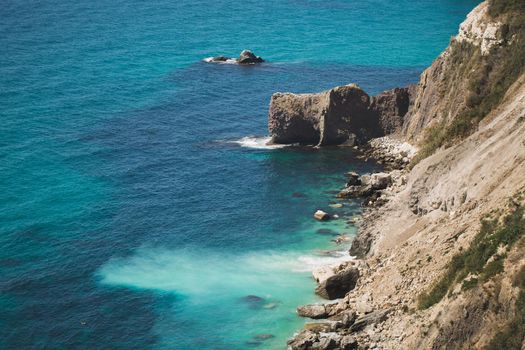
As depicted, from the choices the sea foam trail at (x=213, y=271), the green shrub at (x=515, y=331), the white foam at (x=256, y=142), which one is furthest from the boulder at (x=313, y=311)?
the white foam at (x=256, y=142)

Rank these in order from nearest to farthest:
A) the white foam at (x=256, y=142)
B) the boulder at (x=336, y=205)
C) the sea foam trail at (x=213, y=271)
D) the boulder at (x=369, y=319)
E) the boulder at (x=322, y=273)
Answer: the boulder at (x=369, y=319)
the boulder at (x=322, y=273)
the sea foam trail at (x=213, y=271)
the boulder at (x=336, y=205)
the white foam at (x=256, y=142)

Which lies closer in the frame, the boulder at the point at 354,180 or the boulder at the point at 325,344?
the boulder at the point at 325,344

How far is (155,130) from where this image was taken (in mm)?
162000

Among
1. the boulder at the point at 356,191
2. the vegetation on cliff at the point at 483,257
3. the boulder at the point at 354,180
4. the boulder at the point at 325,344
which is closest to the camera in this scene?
the vegetation on cliff at the point at 483,257

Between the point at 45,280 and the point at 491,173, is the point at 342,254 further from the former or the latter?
the point at 45,280

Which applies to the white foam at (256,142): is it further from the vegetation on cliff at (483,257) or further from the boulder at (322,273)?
the vegetation on cliff at (483,257)

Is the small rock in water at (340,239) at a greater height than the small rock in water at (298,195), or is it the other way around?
the small rock in water at (340,239)

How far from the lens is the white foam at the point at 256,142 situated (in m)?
153

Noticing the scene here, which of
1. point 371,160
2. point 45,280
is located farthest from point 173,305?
point 371,160

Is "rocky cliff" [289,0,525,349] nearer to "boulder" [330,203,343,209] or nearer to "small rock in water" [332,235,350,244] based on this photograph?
"small rock in water" [332,235,350,244]

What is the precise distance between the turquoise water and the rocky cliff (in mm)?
8960

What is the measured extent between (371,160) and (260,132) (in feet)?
83.8

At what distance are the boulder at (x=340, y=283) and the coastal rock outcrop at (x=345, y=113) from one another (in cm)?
5752

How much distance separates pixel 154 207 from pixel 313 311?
138ft
